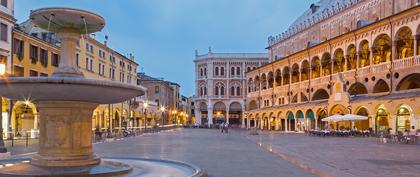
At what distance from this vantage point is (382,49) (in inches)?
1679

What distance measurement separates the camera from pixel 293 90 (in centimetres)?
5984

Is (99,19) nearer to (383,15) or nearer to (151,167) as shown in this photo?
(151,167)

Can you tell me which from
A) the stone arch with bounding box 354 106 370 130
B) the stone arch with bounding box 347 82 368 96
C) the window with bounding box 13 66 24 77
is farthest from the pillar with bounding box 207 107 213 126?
the window with bounding box 13 66 24 77

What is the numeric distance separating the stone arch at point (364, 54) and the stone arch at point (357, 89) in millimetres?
2137

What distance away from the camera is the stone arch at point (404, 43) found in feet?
126

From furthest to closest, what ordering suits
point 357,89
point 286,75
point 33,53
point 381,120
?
point 286,75
point 357,89
point 33,53
point 381,120

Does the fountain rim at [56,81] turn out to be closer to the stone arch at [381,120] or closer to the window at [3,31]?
the window at [3,31]

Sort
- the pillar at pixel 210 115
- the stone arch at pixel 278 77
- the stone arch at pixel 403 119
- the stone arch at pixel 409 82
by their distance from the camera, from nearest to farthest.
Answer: the stone arch at pixel 403 119 → the stone arch at pixel 409 82 → the stone arch at pixel 278 77 → the pillar at pixel 210 115

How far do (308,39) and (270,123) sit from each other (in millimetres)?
14915

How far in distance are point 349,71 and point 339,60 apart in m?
4.51

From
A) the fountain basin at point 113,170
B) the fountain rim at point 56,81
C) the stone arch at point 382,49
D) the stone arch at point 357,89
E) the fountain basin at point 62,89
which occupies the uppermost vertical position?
the stone arch at point 382,49

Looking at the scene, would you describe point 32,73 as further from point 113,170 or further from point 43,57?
point 113,170

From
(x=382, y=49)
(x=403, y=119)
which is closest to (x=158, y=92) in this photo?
(x=382, y=49)

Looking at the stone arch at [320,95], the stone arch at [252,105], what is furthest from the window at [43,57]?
the stone arch at [252,105]
